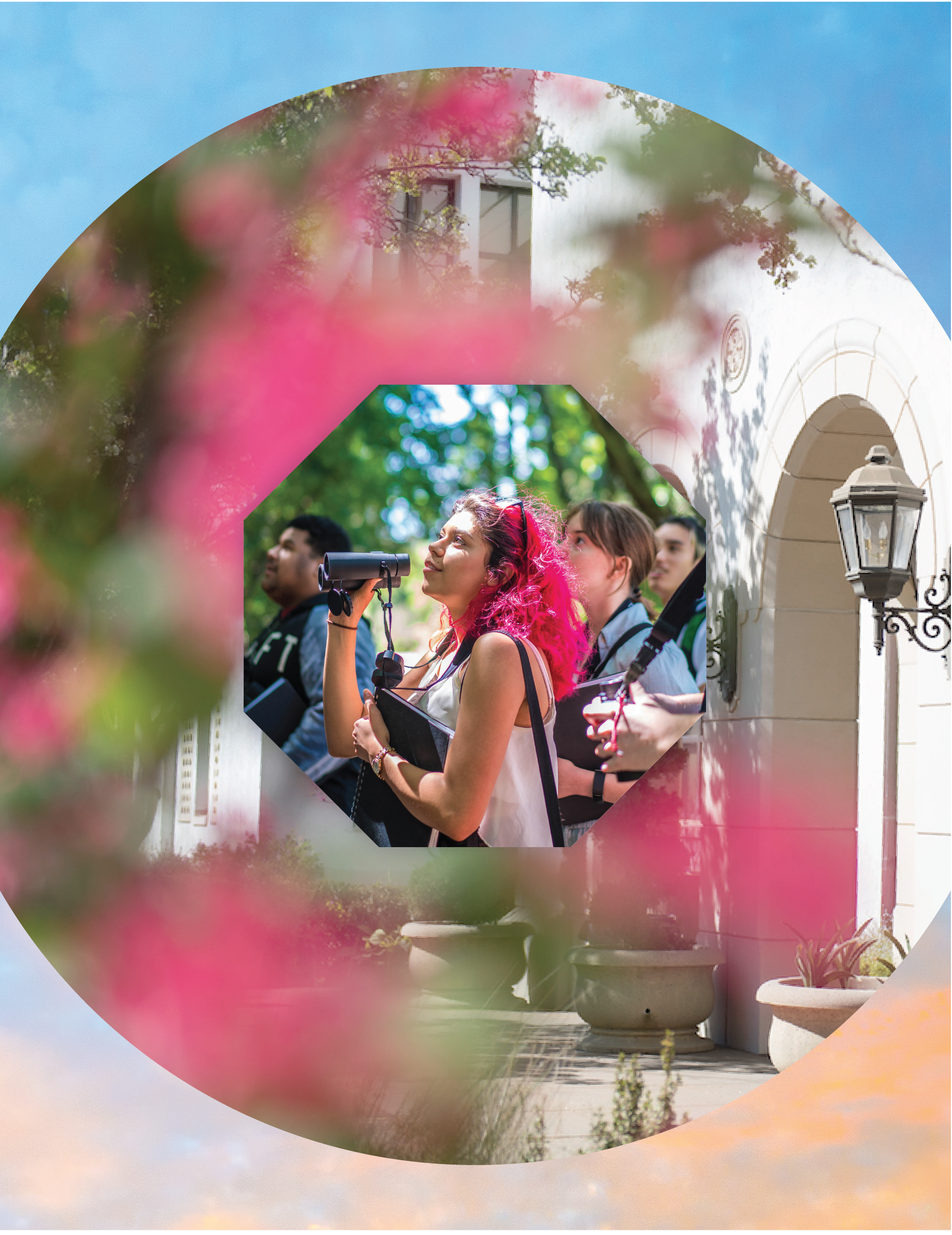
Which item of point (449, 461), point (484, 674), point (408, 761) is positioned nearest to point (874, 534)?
point (484, 674)

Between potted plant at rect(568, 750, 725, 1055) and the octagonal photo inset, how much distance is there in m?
0.14

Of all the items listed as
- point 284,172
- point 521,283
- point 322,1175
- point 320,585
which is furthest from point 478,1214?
point 284,172

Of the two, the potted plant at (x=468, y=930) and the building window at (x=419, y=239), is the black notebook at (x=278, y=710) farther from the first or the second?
the building window at (x=419, y=239)

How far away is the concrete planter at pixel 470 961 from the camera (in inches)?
118

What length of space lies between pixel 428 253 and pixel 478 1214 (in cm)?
246

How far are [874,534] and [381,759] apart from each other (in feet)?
4.54

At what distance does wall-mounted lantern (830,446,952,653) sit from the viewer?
2.80 meters

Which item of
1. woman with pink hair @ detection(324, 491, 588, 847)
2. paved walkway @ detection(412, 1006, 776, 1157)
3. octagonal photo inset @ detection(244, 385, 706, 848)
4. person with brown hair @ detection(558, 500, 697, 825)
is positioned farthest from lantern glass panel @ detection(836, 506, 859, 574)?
paved walkway @ detection(412, 1006, 776, 1157)

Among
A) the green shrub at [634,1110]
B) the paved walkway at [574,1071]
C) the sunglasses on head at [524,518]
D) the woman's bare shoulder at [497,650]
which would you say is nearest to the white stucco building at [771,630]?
the paved walkway at [574,1071]

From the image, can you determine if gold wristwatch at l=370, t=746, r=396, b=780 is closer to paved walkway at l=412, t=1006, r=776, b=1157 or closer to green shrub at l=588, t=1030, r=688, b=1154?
paved walkway at l=412, t=1006, r=776, b=1157

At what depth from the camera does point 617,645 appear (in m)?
3.27

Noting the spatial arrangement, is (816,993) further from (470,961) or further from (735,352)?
(735,352)

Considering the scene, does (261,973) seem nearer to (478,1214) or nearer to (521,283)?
(478,1214)

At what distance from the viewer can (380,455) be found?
4.41 meters
